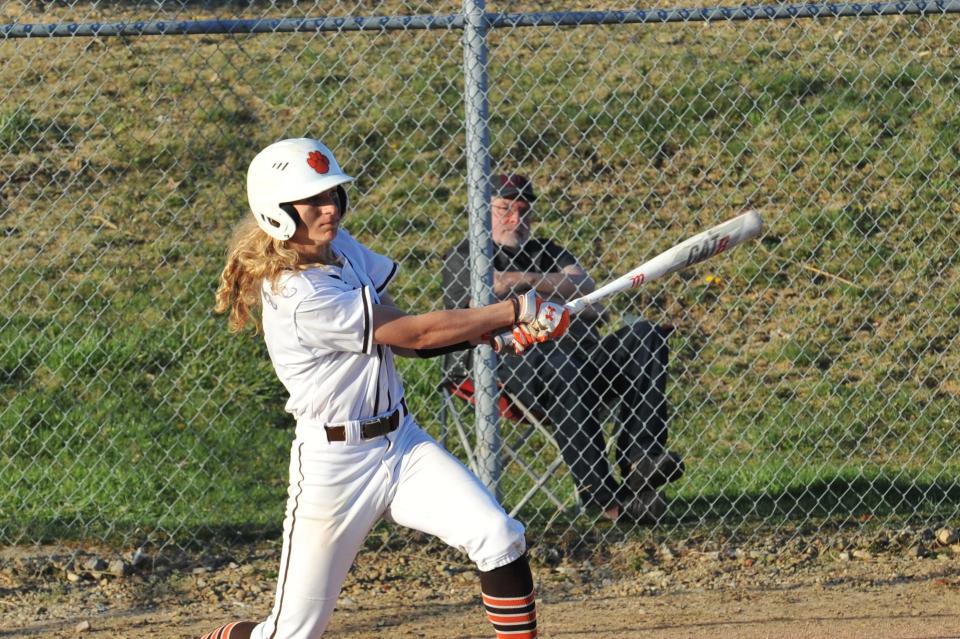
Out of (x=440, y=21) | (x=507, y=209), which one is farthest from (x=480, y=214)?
(x=440, y=21)

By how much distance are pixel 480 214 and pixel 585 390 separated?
37.8 inches

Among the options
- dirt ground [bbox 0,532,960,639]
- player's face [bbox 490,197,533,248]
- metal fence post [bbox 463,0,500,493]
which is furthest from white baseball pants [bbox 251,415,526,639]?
player's face [bbox 490,197,533,248]

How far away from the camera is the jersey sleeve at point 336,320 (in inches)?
135

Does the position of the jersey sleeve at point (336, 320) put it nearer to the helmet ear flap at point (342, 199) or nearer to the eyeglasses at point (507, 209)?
the helmet ear flap at point (342, 199)

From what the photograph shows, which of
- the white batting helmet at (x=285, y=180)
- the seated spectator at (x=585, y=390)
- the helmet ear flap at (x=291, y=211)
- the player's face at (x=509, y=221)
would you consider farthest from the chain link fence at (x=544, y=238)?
the helmet ear flap at (x=291, y=211)

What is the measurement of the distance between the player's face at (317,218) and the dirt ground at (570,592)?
5.87 feet

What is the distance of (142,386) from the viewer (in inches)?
263

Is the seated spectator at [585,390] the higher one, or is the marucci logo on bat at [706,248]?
the marucci logo on bat at [706,248]

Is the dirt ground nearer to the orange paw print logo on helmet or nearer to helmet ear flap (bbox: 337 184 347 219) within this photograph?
helmet ear flap (bbox: 337 184 347 219)

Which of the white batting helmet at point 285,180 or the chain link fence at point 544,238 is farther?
the chain link fence at point 544,238

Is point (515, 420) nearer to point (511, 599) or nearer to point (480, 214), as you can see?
point (480, 214)

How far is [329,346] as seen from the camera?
11.5ft

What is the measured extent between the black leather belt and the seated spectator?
1797mm

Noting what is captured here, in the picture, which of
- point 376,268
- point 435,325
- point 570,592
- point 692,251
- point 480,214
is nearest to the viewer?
point 435,325
